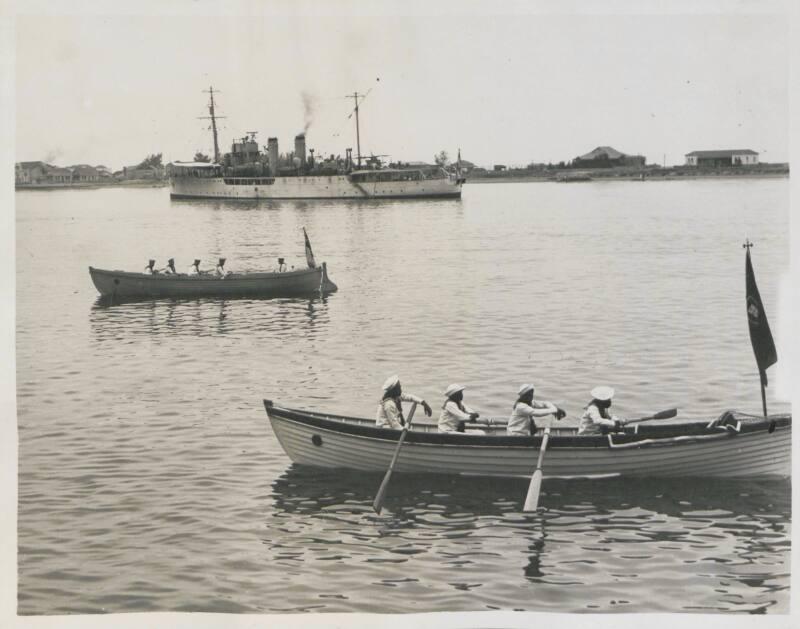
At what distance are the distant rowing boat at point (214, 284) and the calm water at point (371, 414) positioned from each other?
2.03 feet

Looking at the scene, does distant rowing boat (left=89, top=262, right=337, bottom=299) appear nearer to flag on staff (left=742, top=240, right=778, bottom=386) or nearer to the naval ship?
flag on staff (left=742, top=240, right=778, bottom=386)

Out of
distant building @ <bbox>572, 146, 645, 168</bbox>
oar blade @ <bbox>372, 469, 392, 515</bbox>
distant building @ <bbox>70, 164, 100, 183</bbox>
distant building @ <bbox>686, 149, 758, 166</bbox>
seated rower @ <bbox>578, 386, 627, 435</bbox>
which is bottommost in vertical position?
oar blade @ <bbox>372, 469, 392, 515</bbox>

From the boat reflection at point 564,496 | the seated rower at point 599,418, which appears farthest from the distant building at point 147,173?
the seated rower at point 599,418

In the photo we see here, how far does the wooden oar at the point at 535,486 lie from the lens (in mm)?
10781

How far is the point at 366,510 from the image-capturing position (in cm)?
1122

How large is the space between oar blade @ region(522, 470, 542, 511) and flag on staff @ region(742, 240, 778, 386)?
291 centimetres

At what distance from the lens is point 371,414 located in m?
14.5

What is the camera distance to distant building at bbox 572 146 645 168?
2088 cm

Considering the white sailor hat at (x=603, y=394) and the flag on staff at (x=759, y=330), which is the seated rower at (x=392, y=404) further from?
the flag on staff at (x=759, y=330)

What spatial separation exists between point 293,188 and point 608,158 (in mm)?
38633

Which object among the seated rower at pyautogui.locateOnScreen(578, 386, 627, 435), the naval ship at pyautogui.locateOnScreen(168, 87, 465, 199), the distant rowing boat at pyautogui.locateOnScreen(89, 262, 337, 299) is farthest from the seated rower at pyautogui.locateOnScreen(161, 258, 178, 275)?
the naval ship at pyautogui.locateOnScreen(168, 87, 465, 199)

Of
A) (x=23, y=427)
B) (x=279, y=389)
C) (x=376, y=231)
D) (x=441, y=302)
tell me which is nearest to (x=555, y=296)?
(x=441, y=302)

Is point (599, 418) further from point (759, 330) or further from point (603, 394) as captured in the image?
point (759, 330)

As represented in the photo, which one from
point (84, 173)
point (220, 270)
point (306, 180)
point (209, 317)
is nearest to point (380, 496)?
point (84, 173)
